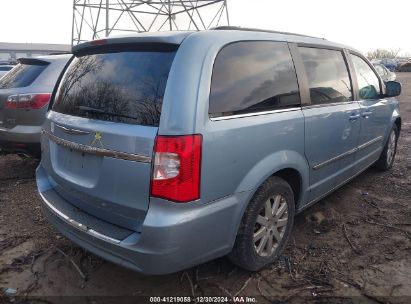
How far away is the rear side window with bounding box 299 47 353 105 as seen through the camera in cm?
319

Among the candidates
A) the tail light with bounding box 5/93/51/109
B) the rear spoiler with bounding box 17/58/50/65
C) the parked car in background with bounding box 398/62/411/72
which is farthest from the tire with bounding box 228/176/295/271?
the parked car in background with bounding box 398/62/411/72

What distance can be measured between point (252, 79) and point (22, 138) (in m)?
3.38

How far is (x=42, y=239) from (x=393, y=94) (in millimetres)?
4395

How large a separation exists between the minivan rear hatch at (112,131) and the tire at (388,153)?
4.08 metres

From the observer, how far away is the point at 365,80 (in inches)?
168

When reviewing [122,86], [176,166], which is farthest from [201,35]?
[176,166]

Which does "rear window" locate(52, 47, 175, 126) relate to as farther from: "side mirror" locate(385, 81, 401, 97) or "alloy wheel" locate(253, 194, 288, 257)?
"side mirror" locate(385, 81, 401, 97)

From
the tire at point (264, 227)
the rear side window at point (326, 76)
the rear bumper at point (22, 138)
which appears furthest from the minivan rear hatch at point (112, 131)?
the rear bumper at point (22, 138)

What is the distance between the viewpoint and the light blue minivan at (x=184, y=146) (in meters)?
2.14

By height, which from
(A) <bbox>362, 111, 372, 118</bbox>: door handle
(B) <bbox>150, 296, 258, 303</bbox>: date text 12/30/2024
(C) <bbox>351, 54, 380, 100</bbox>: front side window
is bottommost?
(B) <bbox>150, 296, 258, 303</bbox>: date text 12/30/2024

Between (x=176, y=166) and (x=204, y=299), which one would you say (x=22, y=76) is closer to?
(x=176, y=166)

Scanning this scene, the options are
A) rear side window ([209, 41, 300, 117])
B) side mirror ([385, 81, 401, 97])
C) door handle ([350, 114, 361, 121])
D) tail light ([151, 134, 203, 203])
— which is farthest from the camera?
side mirror ([385, 81, 401, 97])

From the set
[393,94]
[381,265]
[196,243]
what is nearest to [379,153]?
[393,94]

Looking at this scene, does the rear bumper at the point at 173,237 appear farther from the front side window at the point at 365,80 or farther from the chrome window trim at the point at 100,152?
the front side window at the point at 365,80
